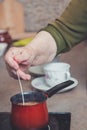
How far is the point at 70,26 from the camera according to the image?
4.20ft

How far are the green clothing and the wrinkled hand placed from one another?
0.03 metres

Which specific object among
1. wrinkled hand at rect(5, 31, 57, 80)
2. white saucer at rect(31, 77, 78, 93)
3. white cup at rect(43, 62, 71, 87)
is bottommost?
white saucer at rect(31, 77, 78, 93)

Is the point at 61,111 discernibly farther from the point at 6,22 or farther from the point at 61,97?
the point at 6,22

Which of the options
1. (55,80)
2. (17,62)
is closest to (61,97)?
(55,80)

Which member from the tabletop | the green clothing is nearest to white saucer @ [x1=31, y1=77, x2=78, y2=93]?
the tabletop

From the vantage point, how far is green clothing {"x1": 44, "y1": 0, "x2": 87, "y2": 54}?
125 centimetres

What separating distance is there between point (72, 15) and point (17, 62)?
1.26ft

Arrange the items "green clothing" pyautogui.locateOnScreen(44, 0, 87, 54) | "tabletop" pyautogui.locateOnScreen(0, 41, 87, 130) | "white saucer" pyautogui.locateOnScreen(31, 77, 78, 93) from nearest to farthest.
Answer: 1. "tabletop" pyautogui.locateOnScreen(0, 41, 87, 130)
2. "white saucer" pyautogui.locateOnScreen(31, 77, 78, 93)
3. "green clothing" pyautogui.locateOnScreen(44, 0, 87, 54)

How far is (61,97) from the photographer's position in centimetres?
107

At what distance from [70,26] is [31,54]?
0.87 ft

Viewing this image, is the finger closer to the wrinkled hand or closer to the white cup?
the wrinkled hand

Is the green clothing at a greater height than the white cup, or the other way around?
the green clothing

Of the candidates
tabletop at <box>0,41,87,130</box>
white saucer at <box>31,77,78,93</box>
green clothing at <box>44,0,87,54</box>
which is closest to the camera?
tabletop at <box>0,41,87,130</box>

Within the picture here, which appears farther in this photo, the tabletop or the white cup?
the white cup
